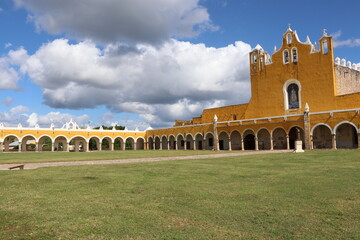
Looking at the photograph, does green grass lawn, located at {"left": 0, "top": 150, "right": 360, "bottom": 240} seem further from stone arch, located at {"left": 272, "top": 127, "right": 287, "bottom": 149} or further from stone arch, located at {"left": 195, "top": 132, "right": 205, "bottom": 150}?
stone arch, located at {"left": 195, "top": 132, "right": 205, "bottom": 150}

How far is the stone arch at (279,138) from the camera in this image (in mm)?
32062

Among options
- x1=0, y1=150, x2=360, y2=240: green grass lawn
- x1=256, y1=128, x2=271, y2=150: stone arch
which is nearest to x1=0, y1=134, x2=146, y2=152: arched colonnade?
x1=256, y1=128, x2=271, y2=150: stone arch

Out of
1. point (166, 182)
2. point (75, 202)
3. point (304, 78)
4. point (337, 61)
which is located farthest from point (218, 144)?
point (75, 202)

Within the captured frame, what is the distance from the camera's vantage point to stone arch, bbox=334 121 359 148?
27.3 metres

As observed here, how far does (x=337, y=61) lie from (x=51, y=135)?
126 feet

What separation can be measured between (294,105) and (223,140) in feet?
32.7

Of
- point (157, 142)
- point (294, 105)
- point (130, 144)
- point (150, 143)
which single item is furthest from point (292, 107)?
point (130, 144)

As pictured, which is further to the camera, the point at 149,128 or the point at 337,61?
the point at 149,128

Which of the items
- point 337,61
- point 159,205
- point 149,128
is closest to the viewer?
point 159,205

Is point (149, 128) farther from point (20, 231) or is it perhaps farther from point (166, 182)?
point (20, 231)

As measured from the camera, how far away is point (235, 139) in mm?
37281

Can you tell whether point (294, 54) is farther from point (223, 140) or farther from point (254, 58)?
point (223, 140)

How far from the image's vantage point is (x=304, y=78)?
103 feet

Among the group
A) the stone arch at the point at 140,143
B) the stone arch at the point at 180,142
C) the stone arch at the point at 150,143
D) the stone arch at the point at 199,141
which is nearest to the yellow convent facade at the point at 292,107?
the stone arch at the point at 199,141
